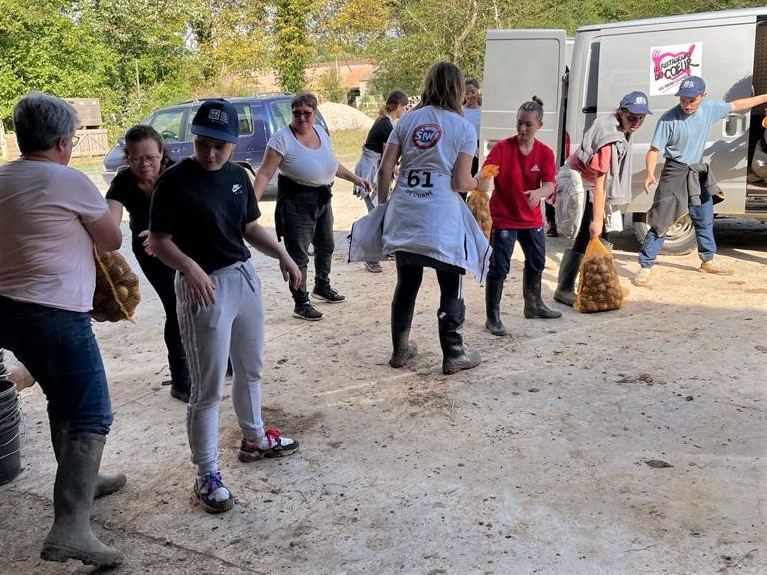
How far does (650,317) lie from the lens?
6156mm

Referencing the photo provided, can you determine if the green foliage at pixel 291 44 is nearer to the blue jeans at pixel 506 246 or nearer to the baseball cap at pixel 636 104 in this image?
the baseball cap at pixel 636 104

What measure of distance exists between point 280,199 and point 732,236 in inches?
229

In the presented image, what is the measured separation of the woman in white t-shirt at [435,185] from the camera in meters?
4.65

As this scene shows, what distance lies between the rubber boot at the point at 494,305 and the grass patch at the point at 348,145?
511 inches

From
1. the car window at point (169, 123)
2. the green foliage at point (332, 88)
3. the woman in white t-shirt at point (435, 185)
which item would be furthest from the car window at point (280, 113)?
the green foliage at point (332, 88)

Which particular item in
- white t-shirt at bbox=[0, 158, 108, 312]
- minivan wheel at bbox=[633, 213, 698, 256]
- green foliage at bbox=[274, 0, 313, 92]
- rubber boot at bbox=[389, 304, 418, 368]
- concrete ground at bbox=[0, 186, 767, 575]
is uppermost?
green foliage at bbox=[274, 0, 313, 92]

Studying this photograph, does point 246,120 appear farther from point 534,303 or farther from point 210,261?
point 210,261

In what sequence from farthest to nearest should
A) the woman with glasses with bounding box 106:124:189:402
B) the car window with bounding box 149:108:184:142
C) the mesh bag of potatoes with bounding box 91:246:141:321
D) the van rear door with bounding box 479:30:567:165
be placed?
the car window with bounding box 149:108:184:142 → the van rear door with bounding box 479:30:567:165 → the woman with glasses with bounding box 106:124:189:402 → the mesh bag of potatoes with bounding box 91:246:141:321

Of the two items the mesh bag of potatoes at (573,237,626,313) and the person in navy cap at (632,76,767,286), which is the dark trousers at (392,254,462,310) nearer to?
the mesh bag of potatoes at (573,237,626,313)

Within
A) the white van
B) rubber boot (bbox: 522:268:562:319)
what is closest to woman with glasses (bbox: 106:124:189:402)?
rubber boot (bbox: 522:268:562:319)

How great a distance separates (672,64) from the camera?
762cm

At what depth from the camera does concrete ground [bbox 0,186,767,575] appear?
10.1 feet

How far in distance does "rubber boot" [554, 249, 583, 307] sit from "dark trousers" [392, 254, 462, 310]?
1.97 meters

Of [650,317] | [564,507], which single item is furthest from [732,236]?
[564,507]
